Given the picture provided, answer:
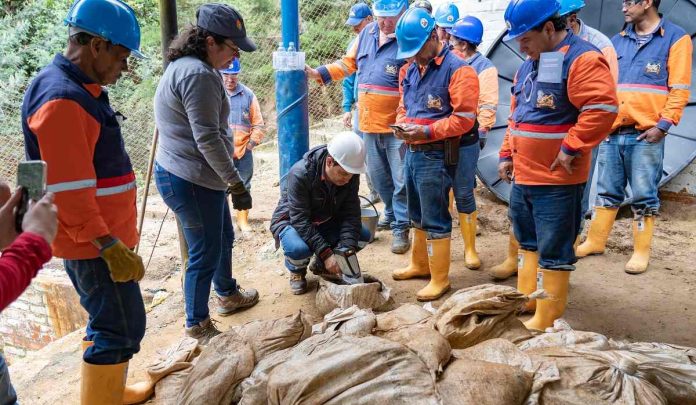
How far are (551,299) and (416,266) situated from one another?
47.9 inches

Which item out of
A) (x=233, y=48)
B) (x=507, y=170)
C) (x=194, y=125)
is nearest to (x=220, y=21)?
(x=233, y=48)

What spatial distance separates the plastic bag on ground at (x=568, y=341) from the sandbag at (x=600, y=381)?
0.12 metres

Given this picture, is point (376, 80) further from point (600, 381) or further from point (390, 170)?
point (600, 381)

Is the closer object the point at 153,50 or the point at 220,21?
the point at 220,21

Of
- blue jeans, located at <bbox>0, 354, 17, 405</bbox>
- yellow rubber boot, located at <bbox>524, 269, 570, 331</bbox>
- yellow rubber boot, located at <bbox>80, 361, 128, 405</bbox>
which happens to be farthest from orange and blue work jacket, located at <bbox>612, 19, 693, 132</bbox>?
blue jeans, located at <bbox>0, 354, 17, 405</bbox>

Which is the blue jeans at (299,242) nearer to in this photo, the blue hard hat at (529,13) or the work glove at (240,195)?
the work glove at (240,195)

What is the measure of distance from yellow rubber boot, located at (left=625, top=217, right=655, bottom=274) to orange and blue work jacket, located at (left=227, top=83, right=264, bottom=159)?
3.48 metres

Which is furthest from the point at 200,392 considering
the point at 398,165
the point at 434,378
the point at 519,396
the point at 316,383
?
the point at 398,165

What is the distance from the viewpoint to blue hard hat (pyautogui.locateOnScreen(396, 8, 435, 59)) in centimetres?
321

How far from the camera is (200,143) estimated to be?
106 inches

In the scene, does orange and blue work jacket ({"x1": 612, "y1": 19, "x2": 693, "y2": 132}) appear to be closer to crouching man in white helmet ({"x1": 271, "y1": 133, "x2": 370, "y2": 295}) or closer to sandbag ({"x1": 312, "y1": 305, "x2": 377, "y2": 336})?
crouching man in white helmet ({"x1": 271, "y1": 133, "x2": 370, "y2": 295})

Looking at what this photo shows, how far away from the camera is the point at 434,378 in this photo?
2.00 m

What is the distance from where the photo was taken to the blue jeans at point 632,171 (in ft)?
12.8

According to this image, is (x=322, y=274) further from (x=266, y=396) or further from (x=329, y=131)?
(x=329, y=131)
